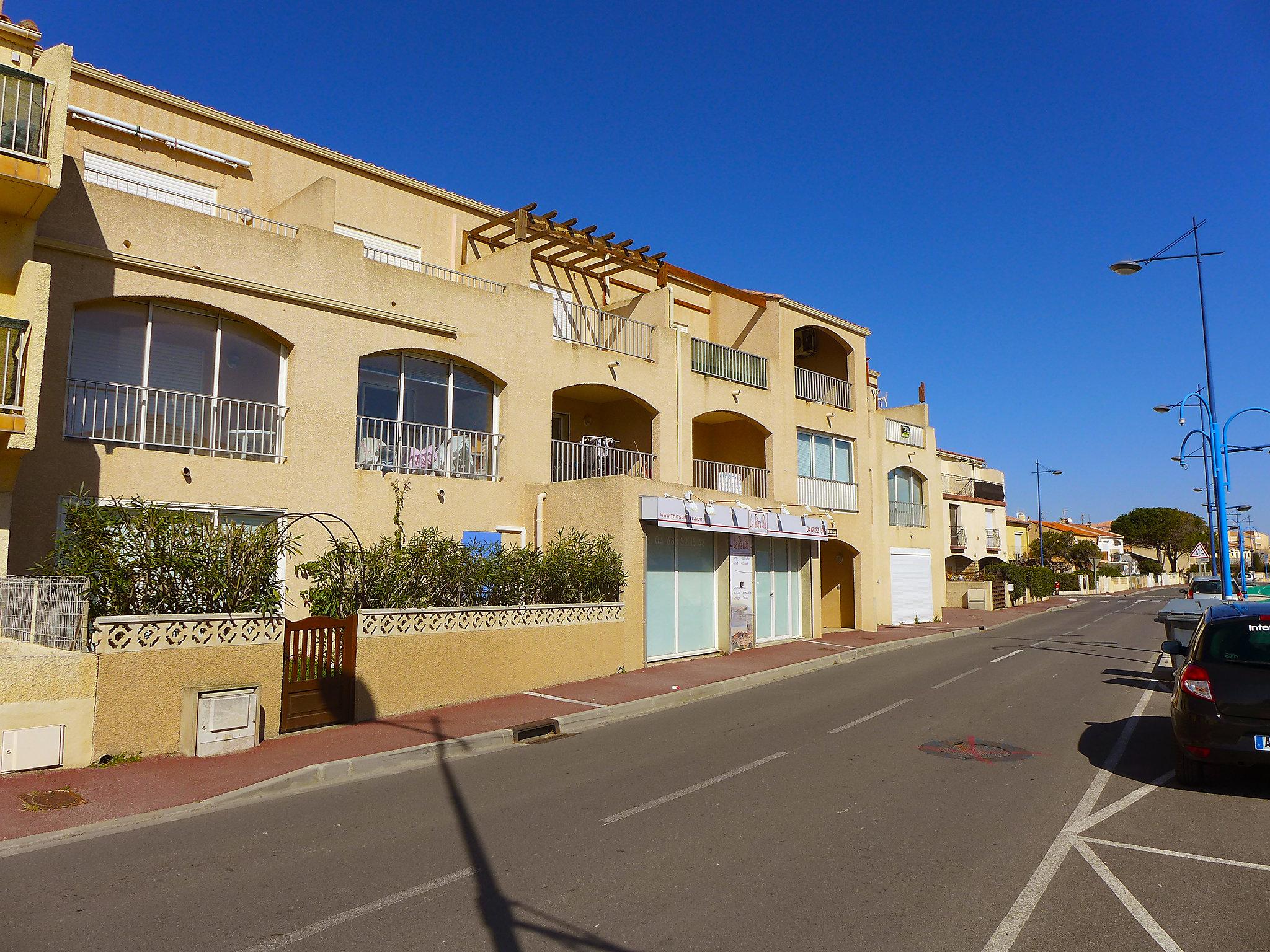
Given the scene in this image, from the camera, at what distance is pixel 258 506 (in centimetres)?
1365

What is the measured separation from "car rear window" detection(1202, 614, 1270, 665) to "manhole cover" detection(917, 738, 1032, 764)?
7.41 feet

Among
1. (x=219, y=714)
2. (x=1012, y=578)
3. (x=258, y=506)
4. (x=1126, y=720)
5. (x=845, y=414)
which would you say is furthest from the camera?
(x=1012, y=578)

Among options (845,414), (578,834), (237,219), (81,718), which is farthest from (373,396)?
(845,414)

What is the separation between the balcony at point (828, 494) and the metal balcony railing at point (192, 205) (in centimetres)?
1547

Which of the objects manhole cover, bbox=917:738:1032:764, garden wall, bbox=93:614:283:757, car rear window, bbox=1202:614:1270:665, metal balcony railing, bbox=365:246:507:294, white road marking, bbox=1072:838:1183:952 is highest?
metal balcony railing, bbox=365:246:507:294

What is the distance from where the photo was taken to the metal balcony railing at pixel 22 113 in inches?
420

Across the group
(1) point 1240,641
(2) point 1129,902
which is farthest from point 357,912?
(1) point 1240,641

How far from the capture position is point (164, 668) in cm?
950

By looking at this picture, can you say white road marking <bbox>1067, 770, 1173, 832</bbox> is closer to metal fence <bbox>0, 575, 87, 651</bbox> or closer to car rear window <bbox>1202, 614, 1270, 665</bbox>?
car rear window <bbox>1202, 614, 1270, 665</bbox>

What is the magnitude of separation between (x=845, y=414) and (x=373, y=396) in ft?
53.5

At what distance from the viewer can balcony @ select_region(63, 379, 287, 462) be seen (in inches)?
492

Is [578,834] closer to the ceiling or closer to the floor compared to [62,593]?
closer to the floor

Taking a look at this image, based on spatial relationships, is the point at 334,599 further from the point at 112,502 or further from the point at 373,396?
the point at 373,396

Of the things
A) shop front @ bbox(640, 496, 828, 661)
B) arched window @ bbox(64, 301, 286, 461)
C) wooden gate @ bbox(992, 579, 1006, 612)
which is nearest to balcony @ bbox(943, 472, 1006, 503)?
wooden gate @ bbox(992, 579, 1006, 612)
